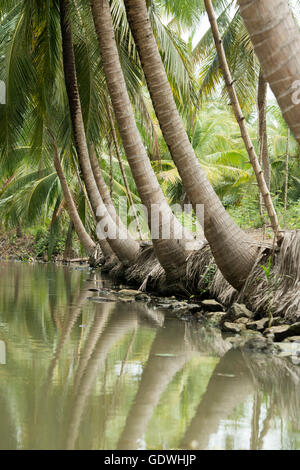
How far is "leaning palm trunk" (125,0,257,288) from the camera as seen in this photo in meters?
6.79

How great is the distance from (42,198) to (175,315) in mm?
16500

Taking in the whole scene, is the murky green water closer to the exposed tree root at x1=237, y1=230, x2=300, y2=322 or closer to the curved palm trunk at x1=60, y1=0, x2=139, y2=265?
the exposed tree root at x1=237, y1=230, x2=300, y2=322

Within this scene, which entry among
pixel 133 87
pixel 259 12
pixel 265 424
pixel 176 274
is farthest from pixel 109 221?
pixel 265 424

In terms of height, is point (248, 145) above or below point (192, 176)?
above

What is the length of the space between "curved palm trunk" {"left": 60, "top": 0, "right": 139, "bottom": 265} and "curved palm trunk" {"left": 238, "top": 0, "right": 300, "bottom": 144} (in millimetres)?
8033

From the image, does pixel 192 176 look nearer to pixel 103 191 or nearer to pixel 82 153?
pixel 82 153

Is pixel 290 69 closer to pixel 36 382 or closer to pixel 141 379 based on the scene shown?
pixel 141 379

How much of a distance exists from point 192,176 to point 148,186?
1.48m

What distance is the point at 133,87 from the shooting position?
13172 millimetres

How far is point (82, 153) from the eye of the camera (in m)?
13.0

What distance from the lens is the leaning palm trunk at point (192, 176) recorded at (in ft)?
22.3

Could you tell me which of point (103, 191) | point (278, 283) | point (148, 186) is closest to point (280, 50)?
point (278, 283)

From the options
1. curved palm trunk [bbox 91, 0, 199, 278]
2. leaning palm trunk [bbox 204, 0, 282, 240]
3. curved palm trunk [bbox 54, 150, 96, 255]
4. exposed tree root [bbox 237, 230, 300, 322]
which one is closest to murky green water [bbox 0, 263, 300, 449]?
exposed tree root [bbox 237, 230, 300, 322]

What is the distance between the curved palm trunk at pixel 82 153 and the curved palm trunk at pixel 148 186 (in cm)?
318
